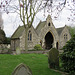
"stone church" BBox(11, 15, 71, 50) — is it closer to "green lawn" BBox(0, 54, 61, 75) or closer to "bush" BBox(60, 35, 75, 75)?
"green lawn" BBox(0, 54, 61, 75)

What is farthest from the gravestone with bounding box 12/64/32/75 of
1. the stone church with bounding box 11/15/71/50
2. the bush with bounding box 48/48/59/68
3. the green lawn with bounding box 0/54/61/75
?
the stone church with bounding box 11/15/71/50

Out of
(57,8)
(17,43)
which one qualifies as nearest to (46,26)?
(17,43)

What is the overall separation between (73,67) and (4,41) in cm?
3679

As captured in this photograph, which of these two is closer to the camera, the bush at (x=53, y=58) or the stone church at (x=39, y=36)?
the bush at (x=53, y=58)

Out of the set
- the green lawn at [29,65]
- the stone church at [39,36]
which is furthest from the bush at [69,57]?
the stone church at [39,36]

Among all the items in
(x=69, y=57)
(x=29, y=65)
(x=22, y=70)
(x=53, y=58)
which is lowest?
(x=29, y=65)

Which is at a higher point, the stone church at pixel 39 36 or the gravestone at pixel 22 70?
the stone church at pixel 39 36

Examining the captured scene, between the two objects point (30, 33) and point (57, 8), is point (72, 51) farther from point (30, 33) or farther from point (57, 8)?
point (30, 33)

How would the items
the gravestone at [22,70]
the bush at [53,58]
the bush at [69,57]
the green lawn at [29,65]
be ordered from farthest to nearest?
the bush at [53,58] < the green lawn at [29,65] < the bush at [69,57] < the gravestone at [22,70]

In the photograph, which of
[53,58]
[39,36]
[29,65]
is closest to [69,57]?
[53,58]

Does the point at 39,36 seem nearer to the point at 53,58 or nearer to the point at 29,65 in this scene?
the point at 29,65

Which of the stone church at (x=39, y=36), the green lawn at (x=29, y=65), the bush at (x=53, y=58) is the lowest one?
the green lawn at (x=29, y=65)

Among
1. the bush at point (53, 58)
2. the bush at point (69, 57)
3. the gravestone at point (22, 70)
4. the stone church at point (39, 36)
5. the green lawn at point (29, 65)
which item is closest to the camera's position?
the gravestone at point (22, 70)

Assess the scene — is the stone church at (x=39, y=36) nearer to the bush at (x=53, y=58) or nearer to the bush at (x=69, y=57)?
the bush at (x=53, y=58)
